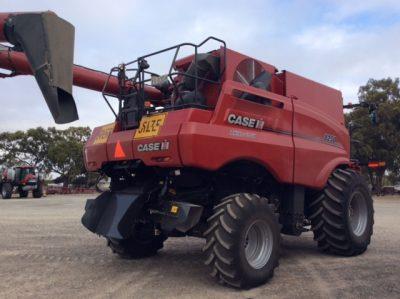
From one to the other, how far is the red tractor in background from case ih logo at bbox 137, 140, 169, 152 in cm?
2806

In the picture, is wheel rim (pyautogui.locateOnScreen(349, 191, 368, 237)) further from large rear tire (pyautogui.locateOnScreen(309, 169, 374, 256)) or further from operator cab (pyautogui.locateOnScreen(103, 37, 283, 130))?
operator cab (pyautogui.locateOnScreen(103, 37, 283, 130))

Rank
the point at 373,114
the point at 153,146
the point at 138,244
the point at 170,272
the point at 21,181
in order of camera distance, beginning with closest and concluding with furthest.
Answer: the point at 153,146 < the point at 170,272 < the point at 138,244 < the point at 373,114 < the point at 21,181

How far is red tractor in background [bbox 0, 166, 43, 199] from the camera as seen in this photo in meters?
31.5

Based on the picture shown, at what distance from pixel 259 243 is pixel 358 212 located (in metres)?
2.78

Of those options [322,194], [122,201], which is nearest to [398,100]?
[322,194]

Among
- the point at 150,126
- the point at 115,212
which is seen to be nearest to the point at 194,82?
the point at 150,126

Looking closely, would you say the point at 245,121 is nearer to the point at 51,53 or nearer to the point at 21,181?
the point at 51,53

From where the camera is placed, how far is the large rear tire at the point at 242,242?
5.43 meters

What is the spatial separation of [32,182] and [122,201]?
92.0 feet

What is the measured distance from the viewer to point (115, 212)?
6.20m

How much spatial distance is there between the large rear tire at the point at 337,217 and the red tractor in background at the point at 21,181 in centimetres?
2802

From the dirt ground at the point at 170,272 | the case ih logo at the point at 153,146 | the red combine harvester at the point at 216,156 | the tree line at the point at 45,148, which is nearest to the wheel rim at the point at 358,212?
the red combine harvester at the point at 216,156

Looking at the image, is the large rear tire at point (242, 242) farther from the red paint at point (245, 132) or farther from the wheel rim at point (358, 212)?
the wheel rim at point (358, 212)

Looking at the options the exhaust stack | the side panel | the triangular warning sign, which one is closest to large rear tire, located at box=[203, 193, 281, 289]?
the side panel
